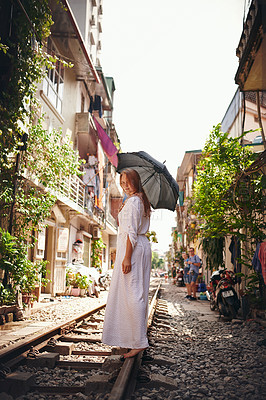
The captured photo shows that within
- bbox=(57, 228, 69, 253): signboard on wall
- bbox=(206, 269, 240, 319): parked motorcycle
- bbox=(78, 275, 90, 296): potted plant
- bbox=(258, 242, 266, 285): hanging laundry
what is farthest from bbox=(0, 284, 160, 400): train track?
bbox=(78, 275, 90, 296): potted plant

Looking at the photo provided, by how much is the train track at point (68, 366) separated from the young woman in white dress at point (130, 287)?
0.20 meters

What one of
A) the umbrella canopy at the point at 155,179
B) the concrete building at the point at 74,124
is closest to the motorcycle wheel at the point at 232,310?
the umbrella canopy at the point at 155,179

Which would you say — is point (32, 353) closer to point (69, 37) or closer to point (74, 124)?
point (69, 37)

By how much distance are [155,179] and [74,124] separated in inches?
519

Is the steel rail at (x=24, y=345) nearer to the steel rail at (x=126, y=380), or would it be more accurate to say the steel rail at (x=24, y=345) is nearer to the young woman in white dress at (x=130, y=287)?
the young woman in white dress at (x=130, y=287)

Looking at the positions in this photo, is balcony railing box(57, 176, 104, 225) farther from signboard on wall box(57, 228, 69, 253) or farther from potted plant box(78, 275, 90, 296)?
potted plant box(78, 275, 90, 296)

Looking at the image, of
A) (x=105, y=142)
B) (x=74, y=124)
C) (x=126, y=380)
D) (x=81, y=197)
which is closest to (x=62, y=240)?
(x=81, y=197)

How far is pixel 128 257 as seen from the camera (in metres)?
3.32

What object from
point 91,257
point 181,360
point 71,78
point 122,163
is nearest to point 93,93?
point 71,78

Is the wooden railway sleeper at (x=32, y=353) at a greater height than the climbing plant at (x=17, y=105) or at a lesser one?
lesser

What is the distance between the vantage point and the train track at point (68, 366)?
8.71ft

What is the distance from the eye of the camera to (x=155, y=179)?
15.3 feet

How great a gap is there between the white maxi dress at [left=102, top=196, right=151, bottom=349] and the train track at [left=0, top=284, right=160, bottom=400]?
21 centimetres

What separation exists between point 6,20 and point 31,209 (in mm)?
4386
